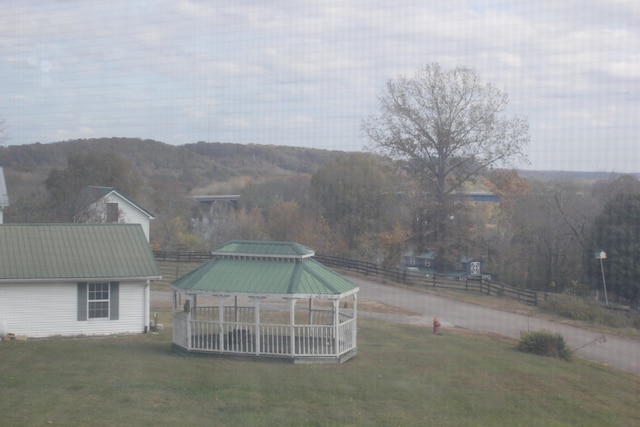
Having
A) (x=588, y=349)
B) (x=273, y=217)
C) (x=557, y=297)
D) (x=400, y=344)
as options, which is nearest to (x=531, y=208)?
(x=557, y=297)

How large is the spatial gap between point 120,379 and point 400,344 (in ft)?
21.1

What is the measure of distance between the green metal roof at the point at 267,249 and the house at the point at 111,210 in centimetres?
1372

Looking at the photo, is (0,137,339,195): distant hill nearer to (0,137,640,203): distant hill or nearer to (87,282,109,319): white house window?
(0,137,640,203): distant hill

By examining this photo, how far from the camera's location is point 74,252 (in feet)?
48.5

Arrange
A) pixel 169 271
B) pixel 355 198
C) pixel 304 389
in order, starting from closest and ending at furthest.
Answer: pixel 304 389
pixel 169 271
pixel 355 198

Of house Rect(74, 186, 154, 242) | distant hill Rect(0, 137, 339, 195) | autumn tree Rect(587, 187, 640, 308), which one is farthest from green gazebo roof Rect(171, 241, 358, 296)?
distant hill Rect(0, 137, 339, 195)

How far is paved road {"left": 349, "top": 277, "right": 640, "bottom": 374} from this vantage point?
1465 centimetres

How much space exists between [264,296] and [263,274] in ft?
1.98

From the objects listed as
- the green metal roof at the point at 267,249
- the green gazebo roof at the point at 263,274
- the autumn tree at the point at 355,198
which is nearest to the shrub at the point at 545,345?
the green gazebo roof at the point at 263,274

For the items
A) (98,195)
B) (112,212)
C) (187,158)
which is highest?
(187,158)

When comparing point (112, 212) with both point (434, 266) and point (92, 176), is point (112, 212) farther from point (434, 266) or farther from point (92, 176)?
point (434, 266)

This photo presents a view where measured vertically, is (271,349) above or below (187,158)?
below

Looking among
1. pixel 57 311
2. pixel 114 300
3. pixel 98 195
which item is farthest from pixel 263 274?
pixel 98 195

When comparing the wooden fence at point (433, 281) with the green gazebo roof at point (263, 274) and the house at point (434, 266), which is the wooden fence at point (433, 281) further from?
the green gazebo roof at point (263, 274)
